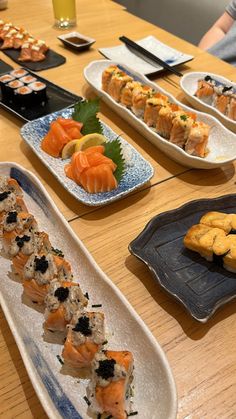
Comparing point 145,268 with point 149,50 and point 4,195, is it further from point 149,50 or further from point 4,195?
point 149,50

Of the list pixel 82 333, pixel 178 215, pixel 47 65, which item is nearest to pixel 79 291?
pixel 82 333

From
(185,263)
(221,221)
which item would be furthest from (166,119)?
(185,263)

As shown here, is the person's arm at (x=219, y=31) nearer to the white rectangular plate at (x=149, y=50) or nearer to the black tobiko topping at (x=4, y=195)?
the white rectangular plate at (x=149, y=50)

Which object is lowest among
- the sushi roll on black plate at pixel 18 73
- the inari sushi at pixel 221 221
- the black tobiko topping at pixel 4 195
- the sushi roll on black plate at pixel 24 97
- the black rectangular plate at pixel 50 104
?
the inari sushi at pixel 221 221

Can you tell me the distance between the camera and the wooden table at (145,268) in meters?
0.96

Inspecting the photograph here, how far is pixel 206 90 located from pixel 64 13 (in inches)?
54.5

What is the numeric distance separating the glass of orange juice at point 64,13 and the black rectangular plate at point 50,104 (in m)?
0.91

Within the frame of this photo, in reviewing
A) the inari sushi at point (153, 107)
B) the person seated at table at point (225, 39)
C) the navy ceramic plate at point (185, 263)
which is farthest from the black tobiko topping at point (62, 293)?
the person seated at table at point (225, 39)

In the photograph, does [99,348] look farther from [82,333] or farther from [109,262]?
[109,262]

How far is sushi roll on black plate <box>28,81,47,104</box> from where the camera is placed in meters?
1.91

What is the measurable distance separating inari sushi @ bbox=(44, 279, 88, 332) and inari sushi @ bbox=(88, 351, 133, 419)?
154 mm

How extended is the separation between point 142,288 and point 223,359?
0.98 ft

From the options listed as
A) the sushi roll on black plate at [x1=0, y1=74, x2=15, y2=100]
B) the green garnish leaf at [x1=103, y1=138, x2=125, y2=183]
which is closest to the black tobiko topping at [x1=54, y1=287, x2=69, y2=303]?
the green garnish leaf at [x1=103, y1=138, x2=125, y2=183]

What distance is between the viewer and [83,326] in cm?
98
